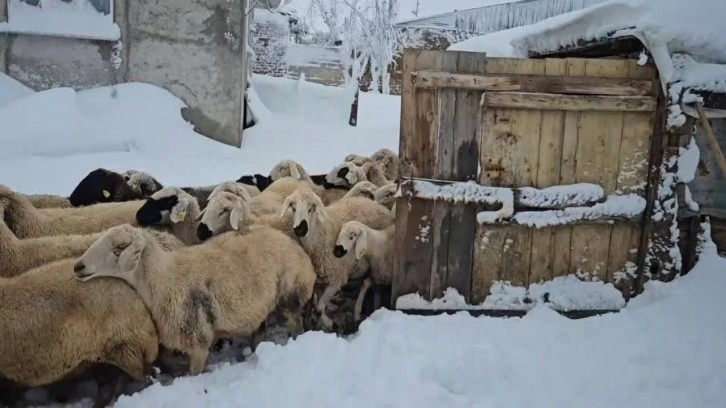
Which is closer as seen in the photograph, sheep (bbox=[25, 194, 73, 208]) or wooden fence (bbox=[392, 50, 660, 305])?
wooden fence (bbox=[392, 50, 660, 305])

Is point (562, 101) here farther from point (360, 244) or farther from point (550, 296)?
point (360, 244)

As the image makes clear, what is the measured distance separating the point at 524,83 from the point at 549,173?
767 millimetres

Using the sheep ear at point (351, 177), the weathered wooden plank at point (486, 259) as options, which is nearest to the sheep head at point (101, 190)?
the sheep ear at point (351, 177)

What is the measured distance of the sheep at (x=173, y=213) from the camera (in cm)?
546

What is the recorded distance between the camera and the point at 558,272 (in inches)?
208

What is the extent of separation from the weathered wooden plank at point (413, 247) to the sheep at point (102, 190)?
3.15 meters

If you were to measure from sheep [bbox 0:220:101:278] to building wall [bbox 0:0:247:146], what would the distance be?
811 cm

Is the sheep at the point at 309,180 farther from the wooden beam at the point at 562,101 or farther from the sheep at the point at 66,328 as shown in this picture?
the sheep at the point at 66,328

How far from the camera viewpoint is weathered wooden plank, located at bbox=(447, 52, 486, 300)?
5.09 metres

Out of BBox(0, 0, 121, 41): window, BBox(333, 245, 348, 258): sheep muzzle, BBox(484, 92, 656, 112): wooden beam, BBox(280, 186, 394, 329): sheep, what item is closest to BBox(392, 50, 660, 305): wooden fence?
BBox(484, 92, 656, 112): wooden beam

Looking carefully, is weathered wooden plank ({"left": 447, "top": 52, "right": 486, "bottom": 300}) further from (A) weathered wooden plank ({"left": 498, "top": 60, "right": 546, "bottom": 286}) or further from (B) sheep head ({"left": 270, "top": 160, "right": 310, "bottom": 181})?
(B) sheep head ({"left": 270, "top": 160, "right": 310, "bottom": 181})

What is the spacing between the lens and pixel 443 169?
5.19 metres

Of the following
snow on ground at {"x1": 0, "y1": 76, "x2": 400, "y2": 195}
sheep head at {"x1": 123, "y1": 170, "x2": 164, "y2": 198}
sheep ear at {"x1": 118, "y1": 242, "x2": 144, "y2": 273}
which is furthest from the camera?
snow on ground at {"x1": 0, "y1": 76, "x2": 400, "y2": 195}

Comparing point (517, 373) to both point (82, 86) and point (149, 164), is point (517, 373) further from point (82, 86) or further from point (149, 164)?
point (82, 86)
